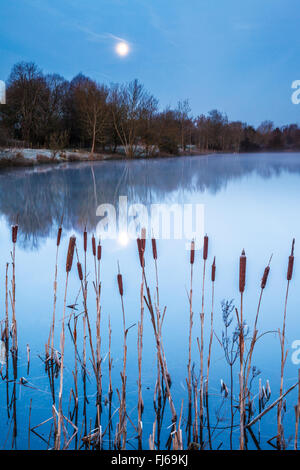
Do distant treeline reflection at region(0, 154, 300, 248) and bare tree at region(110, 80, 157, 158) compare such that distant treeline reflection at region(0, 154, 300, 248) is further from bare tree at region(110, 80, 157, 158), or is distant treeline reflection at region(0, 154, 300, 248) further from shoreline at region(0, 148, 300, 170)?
bare tree at region(110, 80, 157, 158)

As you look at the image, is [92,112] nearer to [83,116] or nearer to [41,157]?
[83,116]

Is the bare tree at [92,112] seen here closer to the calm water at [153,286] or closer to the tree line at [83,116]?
the tree line at [83,116]

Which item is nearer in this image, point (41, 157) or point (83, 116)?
point (41, 157)

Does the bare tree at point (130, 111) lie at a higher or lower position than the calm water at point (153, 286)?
higher

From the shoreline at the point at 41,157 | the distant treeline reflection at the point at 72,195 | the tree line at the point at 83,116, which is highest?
the tree line at the point at 83,116

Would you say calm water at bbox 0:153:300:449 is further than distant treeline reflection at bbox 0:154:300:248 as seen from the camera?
No

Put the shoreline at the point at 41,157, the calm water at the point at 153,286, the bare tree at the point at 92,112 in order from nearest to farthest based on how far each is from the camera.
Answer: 1. the calm water at the point at 153,286
2. the shoreline at the point at 41,157
3. the bare tree at the point at 92,112

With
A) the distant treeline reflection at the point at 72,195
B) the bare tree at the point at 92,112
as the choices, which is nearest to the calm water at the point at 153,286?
the distant treeline reflection at the point at 72,195

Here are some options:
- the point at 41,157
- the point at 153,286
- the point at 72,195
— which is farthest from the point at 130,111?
the point at 153,286

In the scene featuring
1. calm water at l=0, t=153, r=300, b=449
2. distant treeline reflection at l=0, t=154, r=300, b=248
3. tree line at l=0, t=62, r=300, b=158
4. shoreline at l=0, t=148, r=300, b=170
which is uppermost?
tree line at l=0, t=62, r=300, b=158

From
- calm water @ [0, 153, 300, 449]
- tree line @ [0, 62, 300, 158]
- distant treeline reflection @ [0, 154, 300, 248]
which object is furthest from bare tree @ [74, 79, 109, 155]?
calm water @ [0, 153, 300, 449]

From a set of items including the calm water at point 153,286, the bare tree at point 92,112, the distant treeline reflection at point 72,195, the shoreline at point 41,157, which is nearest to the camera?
the calm water at point 153,286
